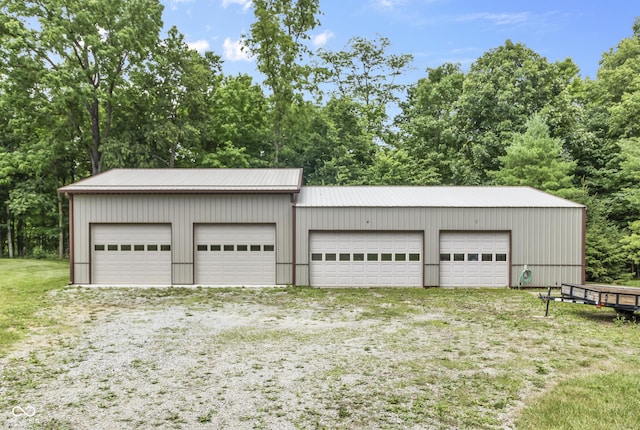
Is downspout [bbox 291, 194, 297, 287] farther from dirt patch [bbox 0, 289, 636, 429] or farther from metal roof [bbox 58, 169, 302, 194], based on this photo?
dirt patch [bbox 0, 289, 636, 429]

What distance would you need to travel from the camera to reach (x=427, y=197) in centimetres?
1554

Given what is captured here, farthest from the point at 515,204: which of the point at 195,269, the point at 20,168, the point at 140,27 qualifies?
the point at 20,168

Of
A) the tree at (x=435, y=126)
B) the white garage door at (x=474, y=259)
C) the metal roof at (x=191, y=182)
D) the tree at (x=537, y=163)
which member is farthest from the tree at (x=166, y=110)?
the tree at (x=537, y=163)

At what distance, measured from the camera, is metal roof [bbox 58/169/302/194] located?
46.7ft

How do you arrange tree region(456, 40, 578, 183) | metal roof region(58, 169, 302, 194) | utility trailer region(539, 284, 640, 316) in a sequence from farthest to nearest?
tree region(456, 40, 578, 183) < metal roof region(58, 169, 302, 194) < utility trailer region(539, 284, 640, 316)

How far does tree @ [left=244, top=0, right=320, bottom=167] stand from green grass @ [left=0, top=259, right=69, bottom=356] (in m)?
14.8

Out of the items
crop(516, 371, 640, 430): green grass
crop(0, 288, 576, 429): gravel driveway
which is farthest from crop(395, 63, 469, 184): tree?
crop(516, 371, 640, 430): green grass

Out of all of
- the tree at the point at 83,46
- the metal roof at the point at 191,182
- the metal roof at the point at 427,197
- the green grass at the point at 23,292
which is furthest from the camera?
the tree at the point at 83,46

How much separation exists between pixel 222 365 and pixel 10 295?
1006cm

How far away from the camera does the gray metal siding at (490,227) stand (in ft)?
46.1

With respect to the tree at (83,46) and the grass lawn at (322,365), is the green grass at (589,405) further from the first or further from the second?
the tree at (83,46)

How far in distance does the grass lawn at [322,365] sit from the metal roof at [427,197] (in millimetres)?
4670

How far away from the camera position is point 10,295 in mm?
11828

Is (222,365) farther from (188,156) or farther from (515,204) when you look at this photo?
(188,156)
